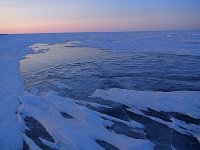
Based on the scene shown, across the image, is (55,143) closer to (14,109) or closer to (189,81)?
A: (14,109)

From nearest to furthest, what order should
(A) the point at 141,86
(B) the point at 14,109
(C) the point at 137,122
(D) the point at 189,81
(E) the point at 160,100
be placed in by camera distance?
(C) the point at 137,122, (B) the point at 14,109, (E) the point at 160,100, (A) the point at 141,86, (D) the point at 189,81

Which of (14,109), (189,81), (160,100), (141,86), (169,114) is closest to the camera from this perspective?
(169,114)

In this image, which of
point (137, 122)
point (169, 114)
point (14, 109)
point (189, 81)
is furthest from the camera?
point (189, 81)

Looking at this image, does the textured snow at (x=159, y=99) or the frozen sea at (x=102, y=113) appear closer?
the frozen sea at (x=102, y=113)

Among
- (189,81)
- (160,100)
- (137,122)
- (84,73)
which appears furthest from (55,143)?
Answer: (84,73)

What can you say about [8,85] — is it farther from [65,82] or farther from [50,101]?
[50,101]

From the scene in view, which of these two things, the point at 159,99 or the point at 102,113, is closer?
the point at 102,113

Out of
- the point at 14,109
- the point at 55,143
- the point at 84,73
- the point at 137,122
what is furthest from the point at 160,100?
the point at 84,73

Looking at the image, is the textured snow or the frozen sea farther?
the textured snow

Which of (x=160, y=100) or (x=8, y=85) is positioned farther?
(x=8, y=85)
